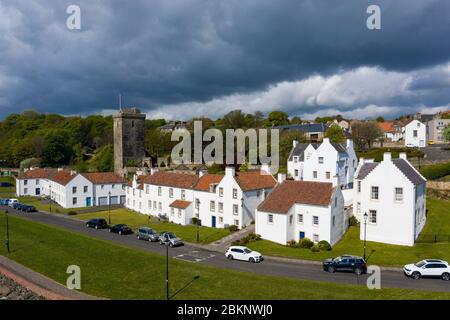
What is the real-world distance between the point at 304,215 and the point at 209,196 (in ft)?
48.6

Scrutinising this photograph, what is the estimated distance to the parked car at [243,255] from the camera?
35.9 meters

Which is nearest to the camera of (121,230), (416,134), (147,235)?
(147,235)

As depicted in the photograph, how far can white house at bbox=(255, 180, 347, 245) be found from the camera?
1570 inches

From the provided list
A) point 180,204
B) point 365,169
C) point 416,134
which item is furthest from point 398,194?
point 416,134

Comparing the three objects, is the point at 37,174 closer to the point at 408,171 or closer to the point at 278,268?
the point at 278,268

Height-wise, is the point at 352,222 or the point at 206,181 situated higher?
the point at 206,181

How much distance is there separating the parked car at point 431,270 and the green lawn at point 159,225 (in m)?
21.6

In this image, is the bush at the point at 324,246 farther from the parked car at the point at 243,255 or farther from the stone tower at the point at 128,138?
the stone tower at the point at 128,138

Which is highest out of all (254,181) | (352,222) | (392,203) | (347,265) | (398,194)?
(254,181)

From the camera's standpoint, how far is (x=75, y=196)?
71750mm

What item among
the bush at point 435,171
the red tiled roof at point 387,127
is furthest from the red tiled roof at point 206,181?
the red tiled roof at point 387,127

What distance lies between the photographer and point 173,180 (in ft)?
191

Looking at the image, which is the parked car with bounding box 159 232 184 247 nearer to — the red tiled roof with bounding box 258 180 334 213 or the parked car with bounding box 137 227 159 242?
the parked car with bounding box 137 227 159 242
